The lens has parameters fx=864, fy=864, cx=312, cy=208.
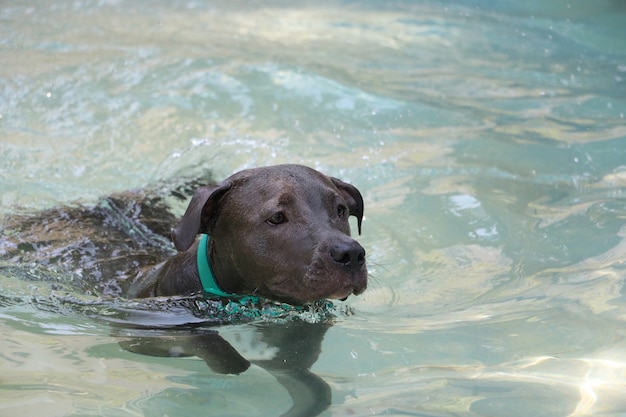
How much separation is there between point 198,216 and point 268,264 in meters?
0.45

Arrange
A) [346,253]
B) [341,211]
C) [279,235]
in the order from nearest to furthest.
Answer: [346,253], [279,235], [341,211]

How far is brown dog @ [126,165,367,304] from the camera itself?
160 inches

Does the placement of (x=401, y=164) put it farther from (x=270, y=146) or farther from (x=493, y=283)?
(x=493, y=283)

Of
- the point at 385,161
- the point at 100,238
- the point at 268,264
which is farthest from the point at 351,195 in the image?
the point at 385,161

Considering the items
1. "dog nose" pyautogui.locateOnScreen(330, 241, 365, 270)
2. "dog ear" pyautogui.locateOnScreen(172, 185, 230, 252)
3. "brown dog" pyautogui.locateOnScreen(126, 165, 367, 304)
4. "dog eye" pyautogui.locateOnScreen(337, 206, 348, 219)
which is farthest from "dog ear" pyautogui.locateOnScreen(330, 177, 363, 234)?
"dog nose" pyautogui.locateOnScreen(330, 241, 365, 270)

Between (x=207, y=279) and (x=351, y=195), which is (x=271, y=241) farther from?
(x=351, y=195)

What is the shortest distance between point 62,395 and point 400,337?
1741 mm

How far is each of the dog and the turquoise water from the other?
0.13 meters

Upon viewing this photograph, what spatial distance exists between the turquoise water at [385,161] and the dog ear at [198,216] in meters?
0.62

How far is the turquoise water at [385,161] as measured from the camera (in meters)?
3.94

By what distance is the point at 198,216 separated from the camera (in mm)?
4402

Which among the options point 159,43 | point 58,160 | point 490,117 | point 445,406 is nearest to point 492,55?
point 490,117

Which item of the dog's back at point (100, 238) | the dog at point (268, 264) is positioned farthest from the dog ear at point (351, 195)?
the dog's back at point (100, 238)

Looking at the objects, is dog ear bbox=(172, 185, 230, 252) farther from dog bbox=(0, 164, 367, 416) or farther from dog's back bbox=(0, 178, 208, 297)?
dog's back bbox=(0, 178, 208, 297)
